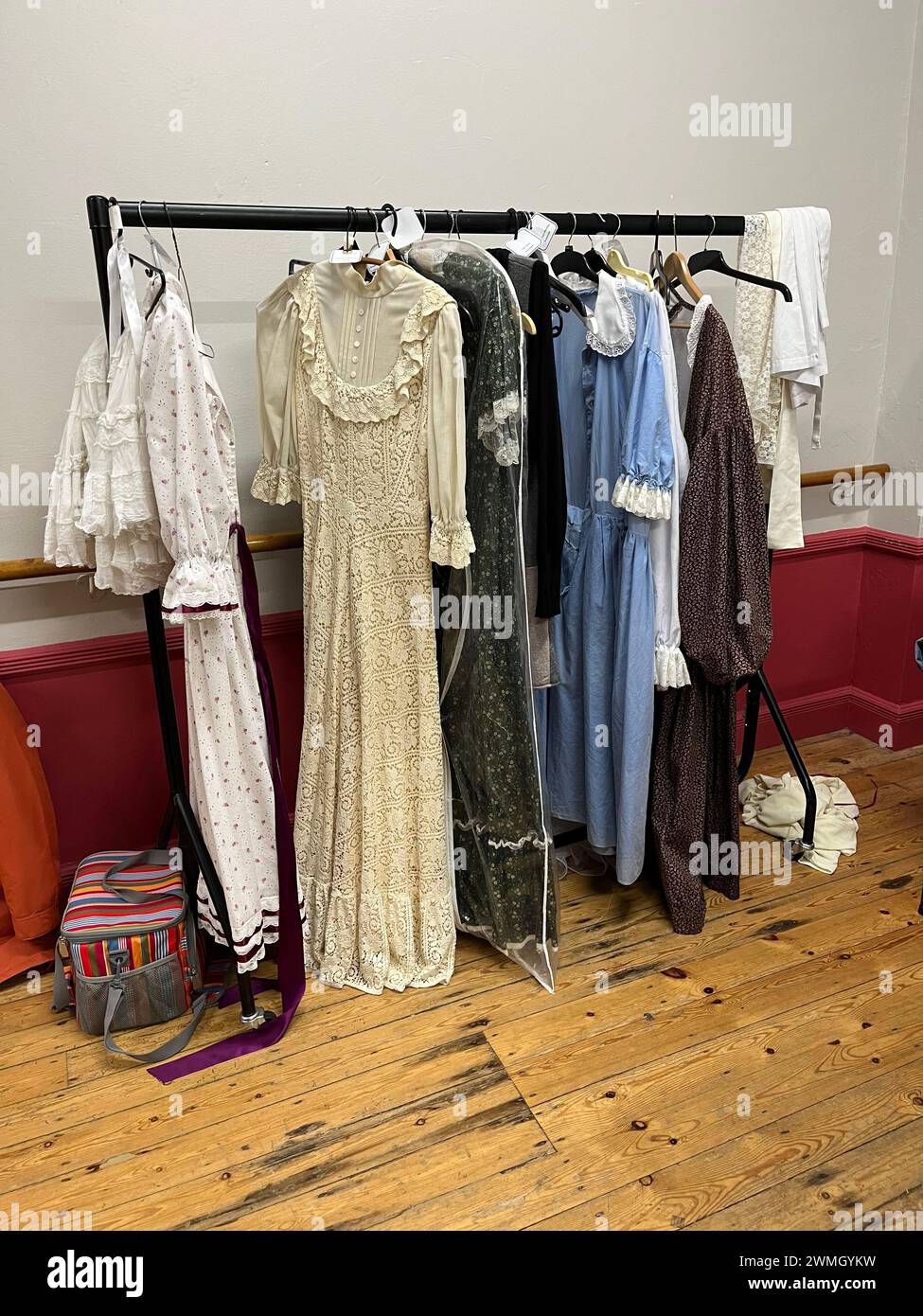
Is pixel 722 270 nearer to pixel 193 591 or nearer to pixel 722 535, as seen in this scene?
pixel 722 535

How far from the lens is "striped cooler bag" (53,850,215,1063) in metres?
2.02

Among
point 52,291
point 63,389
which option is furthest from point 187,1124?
point 52,291

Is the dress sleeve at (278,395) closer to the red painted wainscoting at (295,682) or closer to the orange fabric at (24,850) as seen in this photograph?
the red painted wainscoting at (295,682)

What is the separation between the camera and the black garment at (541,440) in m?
1.92

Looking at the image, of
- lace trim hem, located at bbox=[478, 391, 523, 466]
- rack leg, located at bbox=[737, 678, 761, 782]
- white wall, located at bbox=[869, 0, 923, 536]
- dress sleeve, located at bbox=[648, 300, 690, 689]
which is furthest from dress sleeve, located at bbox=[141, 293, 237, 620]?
white wall, located at bbox=[869, 0, 923, 536]

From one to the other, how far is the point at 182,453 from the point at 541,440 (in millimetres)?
668

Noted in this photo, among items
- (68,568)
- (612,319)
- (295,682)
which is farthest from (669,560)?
(68,568)

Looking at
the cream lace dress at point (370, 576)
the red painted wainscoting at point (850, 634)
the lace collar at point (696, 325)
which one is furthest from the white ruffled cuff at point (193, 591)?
the red painted wainscoting at point (850, 634)

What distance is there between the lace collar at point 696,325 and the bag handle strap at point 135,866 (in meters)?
1.53

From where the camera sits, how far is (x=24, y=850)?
7.16ft

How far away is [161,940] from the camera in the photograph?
6.70 feet

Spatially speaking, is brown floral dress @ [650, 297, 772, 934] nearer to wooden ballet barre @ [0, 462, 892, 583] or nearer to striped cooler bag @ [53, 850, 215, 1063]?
wooden ballet barre @ [0, 462, 892, 583]
